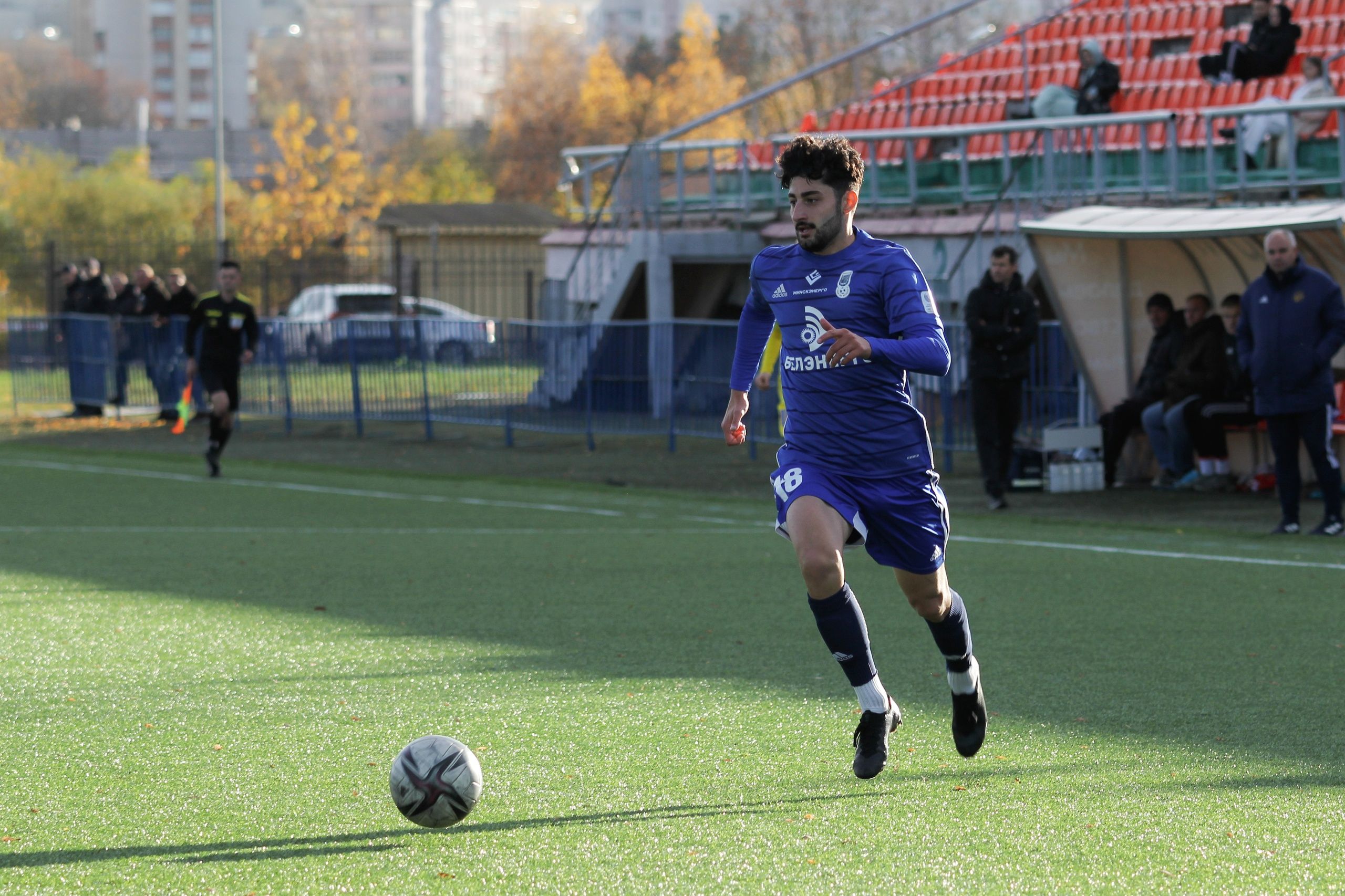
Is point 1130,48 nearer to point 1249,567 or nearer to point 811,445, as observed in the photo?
point 1249,567

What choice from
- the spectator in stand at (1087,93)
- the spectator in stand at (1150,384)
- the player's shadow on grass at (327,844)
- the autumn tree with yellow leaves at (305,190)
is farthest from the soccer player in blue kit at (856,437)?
the autumn tree with yellow leaves at (305,190)

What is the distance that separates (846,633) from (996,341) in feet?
26.6

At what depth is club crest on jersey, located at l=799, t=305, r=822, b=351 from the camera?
5.28 metres

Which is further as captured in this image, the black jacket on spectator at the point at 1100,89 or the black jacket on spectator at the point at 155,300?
the black jacket on spectator at the point at 155,300

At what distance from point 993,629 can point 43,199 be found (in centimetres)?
4991

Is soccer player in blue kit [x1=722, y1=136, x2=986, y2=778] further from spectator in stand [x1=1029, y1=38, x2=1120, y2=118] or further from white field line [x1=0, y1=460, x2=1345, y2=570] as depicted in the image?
spectator in stand [x1=1029, y1=38, x2=1120, y2=118]

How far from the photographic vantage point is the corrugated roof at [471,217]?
41.0 meters

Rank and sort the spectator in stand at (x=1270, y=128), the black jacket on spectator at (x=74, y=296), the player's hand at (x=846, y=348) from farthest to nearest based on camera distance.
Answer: the black jacket on spectator at (x=74, y=296) → the spectator in stand at (x=1270, y=128) → the player's hand at (x=846, y=348)

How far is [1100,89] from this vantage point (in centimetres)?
2170

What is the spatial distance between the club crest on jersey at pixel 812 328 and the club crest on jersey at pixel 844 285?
8 centimetres

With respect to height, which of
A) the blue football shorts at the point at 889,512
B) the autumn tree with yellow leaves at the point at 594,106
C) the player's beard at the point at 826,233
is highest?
the autumn tree with yellow leaves at the point at 594,106

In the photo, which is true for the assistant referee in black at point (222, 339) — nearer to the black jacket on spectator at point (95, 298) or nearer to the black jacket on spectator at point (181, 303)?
the black jacket on spectator at point (181, 303)

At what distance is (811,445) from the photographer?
5.34 meters

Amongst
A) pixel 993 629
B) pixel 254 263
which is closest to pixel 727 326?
pixel 993 629
